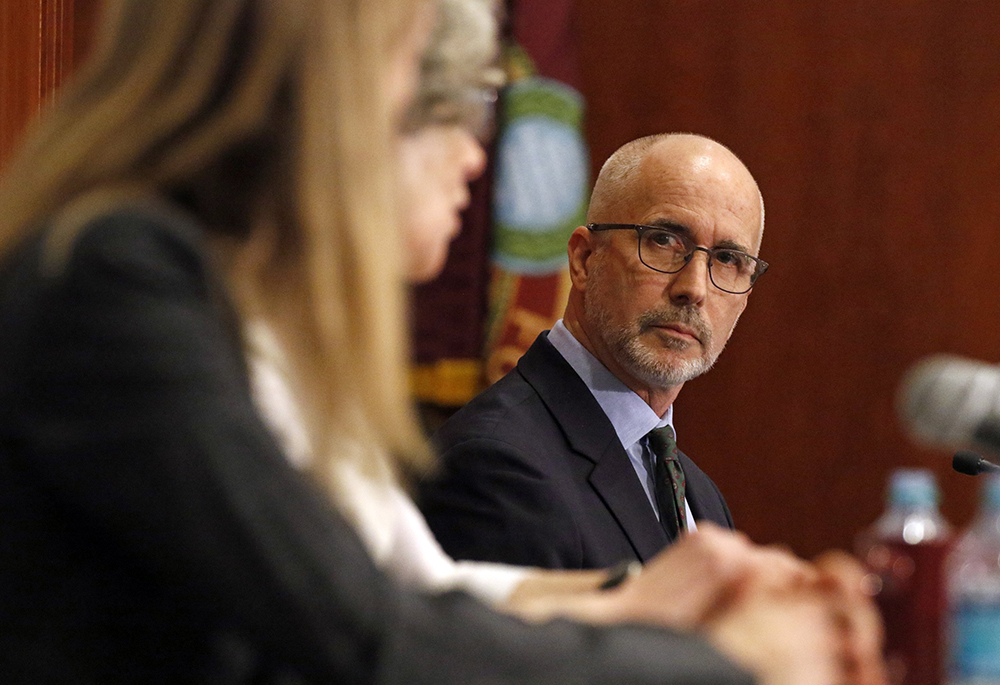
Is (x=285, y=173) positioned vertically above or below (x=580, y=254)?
above

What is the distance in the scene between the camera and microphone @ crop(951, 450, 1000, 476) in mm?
1178

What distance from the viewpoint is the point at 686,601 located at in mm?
856

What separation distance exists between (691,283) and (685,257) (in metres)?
0.06

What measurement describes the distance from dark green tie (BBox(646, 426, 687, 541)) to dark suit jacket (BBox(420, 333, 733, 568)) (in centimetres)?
6

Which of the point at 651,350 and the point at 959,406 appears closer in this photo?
the point at 959,406

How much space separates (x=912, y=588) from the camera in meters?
0.99

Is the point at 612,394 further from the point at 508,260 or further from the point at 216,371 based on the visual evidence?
the point at 216,371

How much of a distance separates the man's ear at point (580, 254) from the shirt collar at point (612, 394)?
0.14m

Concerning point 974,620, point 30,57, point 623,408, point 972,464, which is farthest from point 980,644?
point 30,57

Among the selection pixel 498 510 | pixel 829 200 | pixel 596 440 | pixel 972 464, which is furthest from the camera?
pixel 829 200

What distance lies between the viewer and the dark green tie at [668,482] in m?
1.85

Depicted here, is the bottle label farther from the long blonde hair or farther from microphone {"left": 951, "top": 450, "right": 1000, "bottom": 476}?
the long blonde hair

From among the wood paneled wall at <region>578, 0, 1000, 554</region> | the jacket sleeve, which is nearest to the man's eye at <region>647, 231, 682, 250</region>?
the jacket sleeve

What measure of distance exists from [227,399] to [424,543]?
41 cm
